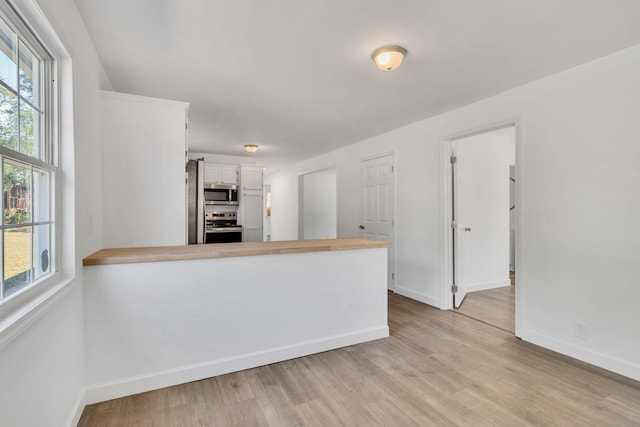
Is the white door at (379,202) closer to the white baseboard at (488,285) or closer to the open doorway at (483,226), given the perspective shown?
the open doorway at (483,226)

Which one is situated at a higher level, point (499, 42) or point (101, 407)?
point (499, 42)

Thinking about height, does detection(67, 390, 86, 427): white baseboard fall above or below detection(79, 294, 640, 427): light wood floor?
above

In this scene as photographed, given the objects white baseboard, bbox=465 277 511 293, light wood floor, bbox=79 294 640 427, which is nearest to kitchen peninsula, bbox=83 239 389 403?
light wood floor, bbox=79 294 640 427

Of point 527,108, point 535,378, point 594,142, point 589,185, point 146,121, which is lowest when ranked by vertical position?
point 535,378

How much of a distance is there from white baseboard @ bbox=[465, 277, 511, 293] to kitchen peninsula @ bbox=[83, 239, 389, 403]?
2390mm

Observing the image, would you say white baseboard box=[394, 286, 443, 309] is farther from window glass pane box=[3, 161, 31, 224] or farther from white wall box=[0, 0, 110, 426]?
window glass pane box=[3, 161, 31, 224]

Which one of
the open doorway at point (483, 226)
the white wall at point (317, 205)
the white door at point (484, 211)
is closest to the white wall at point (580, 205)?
the open doorway at point (483, 226)

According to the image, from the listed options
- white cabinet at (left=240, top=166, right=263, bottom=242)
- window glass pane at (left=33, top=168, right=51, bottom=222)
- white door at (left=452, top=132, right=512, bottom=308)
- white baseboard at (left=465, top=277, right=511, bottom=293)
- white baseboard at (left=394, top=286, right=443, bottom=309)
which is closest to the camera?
window glass pane at (left=33, top=168, right=51, bottom=222)

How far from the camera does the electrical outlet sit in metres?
2.44

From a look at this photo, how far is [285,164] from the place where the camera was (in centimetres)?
761

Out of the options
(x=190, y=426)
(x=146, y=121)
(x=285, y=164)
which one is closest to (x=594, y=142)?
(x=190, y=426)

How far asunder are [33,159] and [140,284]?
100 cm

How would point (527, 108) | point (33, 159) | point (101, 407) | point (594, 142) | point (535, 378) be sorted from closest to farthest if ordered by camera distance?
point (33, 159) < point (101, 407) < point (535, 378) < point (594, 142) < point (527, 108)

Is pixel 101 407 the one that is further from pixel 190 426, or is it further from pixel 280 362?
pixel 280 362
